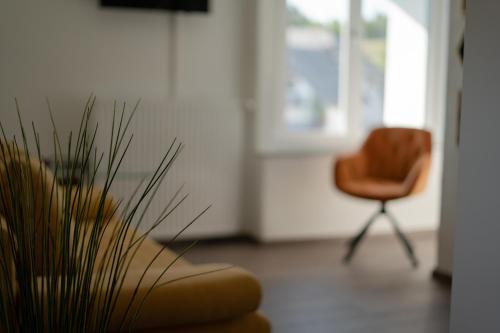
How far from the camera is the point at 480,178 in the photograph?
1.72 meters

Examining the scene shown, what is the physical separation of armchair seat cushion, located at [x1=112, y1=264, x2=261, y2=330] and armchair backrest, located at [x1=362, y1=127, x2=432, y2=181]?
284 centimetres

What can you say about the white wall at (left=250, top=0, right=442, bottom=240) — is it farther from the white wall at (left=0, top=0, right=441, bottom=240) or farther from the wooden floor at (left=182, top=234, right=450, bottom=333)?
the wooden floor at (left=182, top=234, right=450, bottom=333)

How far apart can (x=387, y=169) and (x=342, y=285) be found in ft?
4.24

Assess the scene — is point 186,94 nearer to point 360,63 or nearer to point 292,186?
point 292,186

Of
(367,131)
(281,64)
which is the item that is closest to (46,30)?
(281,64)

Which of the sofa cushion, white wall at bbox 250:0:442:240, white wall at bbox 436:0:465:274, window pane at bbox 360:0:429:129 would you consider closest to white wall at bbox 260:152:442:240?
white wall at bbox 250:0:442:240

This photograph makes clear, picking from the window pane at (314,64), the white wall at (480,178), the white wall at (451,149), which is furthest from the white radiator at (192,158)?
the white wall at (480,178)

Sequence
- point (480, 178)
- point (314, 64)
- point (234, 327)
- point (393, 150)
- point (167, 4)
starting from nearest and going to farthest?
point (480, 178)
point (234, 327)
point (167, 4)
point (393, 150)
point (314, 64)

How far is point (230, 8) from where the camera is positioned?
5176 mm

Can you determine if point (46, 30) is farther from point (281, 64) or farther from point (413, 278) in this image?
point (413, 278)

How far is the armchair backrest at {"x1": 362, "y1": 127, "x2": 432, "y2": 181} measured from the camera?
16.3 ft

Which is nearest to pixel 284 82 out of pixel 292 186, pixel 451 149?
pixel 292 186

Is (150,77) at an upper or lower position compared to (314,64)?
lower

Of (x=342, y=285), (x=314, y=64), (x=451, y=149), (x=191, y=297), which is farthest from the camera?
(x=314, y=64)
